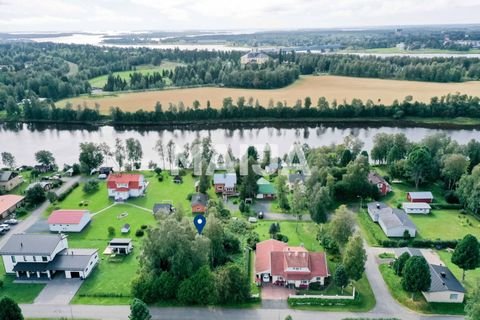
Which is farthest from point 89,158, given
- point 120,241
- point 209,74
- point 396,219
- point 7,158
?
point 209,74

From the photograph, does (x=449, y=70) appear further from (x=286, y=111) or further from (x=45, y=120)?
(x=45, y=120)

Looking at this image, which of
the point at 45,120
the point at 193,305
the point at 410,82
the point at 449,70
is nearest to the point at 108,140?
the point at 45,120

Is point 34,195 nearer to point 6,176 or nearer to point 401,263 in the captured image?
point 6,176

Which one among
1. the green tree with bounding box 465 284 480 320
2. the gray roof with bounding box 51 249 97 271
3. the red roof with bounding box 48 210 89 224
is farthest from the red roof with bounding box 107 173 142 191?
the green tree with bounding box 465 284 480 320

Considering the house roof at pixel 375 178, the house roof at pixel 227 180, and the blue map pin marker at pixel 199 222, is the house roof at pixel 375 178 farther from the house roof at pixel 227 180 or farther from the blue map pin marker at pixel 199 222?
the blue map pin marker at pixel 199 222

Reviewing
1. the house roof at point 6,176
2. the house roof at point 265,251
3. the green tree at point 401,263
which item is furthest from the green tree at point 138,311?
the house roof at point 6,176
